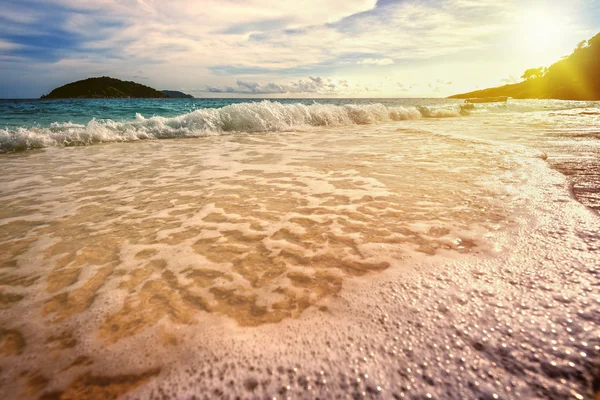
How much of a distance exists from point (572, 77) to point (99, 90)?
108 meters

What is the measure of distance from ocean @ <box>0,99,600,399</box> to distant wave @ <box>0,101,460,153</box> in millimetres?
5758

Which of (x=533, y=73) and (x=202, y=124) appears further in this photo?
(x=533, y=73)

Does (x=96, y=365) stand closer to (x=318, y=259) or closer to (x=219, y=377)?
(x=219, y=377)

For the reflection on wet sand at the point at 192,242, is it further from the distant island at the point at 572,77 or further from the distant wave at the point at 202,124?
the distant island at the point at 572,77

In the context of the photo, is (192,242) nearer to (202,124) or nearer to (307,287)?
(307,287)

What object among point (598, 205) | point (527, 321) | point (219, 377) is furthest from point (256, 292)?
point (598, 205)

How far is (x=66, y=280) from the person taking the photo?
7.20 ft

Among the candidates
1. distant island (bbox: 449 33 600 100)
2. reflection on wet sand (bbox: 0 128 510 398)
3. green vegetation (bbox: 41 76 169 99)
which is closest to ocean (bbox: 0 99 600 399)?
reflection on wet sand (bbox: 0 128 510 398)

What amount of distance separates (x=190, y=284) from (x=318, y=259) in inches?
37.8

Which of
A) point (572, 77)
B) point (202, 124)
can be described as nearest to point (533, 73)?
point (572, 77)

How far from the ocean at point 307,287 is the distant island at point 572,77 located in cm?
6930

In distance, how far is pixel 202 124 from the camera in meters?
12.1

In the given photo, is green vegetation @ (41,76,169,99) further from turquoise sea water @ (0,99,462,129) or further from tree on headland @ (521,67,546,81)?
tree on headland @ (521,67,546,81)

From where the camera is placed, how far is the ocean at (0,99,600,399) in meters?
1.36
